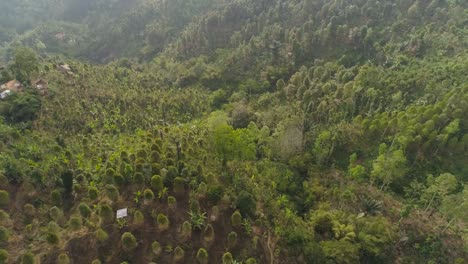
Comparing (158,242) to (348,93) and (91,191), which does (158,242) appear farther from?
(348,93)

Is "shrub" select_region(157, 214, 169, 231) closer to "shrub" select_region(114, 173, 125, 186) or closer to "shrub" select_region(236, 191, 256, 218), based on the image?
"shrub" select_region(114, 173, 125, 186)

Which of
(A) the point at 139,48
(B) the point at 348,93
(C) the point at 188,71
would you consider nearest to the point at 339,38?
(B) the point at 348,93

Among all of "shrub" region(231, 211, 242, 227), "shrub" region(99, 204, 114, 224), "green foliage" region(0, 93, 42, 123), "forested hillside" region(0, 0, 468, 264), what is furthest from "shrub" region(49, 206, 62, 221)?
"green foliage" region(0, 93, 42, 123)

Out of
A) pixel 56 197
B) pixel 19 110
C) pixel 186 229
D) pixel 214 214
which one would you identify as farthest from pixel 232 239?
pixel 19 110

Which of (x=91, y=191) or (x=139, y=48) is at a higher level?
(x=91, y=191)

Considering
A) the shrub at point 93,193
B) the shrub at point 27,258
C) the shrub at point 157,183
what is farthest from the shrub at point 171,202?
the shrub at point 27,258

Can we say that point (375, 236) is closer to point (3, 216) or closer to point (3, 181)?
point (3, 216)

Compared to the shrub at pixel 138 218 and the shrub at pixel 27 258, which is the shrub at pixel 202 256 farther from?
the shrub at pixel 27 258
